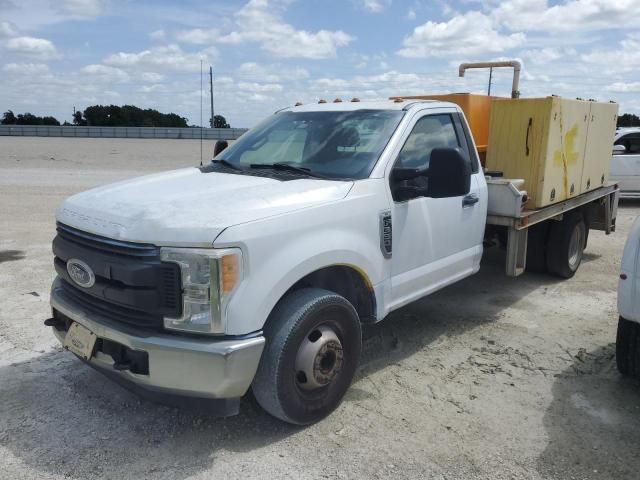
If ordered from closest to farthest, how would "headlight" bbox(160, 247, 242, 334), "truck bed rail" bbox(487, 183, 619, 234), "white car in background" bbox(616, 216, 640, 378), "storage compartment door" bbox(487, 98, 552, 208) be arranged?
"headlight" bbox(160, 247, 242, 334)
"white car in background" bbox(616, 216, 640, 378)
"truck bed rail" bbox(487, 183, 619, 234)
"storage compartment door" bbox(487, 98, 552, 208)

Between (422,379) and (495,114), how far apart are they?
9.66 ft

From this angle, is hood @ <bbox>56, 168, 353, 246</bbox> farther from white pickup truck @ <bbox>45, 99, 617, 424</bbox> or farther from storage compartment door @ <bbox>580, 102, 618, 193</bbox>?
storage compartment door @ <bbox>580, 102, 618, 193</bbox>

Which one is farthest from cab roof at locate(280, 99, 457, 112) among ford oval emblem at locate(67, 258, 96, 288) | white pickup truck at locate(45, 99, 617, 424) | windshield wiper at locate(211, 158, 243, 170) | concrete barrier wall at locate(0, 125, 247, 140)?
concrete barrier wall at locate(0, 125, 247, 140)

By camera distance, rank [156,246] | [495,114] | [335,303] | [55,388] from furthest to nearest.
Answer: [495,114] → [55,388] → [335,303] → [156,246]

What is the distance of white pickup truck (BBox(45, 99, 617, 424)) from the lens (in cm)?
289

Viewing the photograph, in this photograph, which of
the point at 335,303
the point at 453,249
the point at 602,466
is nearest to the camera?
the point at 602,466

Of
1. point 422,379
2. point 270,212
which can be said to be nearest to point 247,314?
point 270,212

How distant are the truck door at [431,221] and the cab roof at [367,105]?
4.0 inches

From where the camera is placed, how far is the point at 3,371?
414 centimetres

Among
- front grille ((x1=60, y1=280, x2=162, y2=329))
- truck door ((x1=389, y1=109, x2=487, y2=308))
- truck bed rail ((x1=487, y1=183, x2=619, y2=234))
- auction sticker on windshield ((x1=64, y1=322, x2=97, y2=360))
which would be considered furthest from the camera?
truck bed rail ((x1=487, y1=183, x2=619, y2=234))

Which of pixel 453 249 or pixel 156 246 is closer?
pixel 156 246

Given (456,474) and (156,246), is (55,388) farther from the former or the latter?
(456,474)

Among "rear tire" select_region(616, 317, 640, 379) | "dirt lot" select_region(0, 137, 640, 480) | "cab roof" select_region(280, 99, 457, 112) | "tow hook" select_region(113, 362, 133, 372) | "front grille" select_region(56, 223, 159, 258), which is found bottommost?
"dirt lot" select_region(0, 137, 640, 480)

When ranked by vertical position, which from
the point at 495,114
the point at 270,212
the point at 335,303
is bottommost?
the point at 335,303
